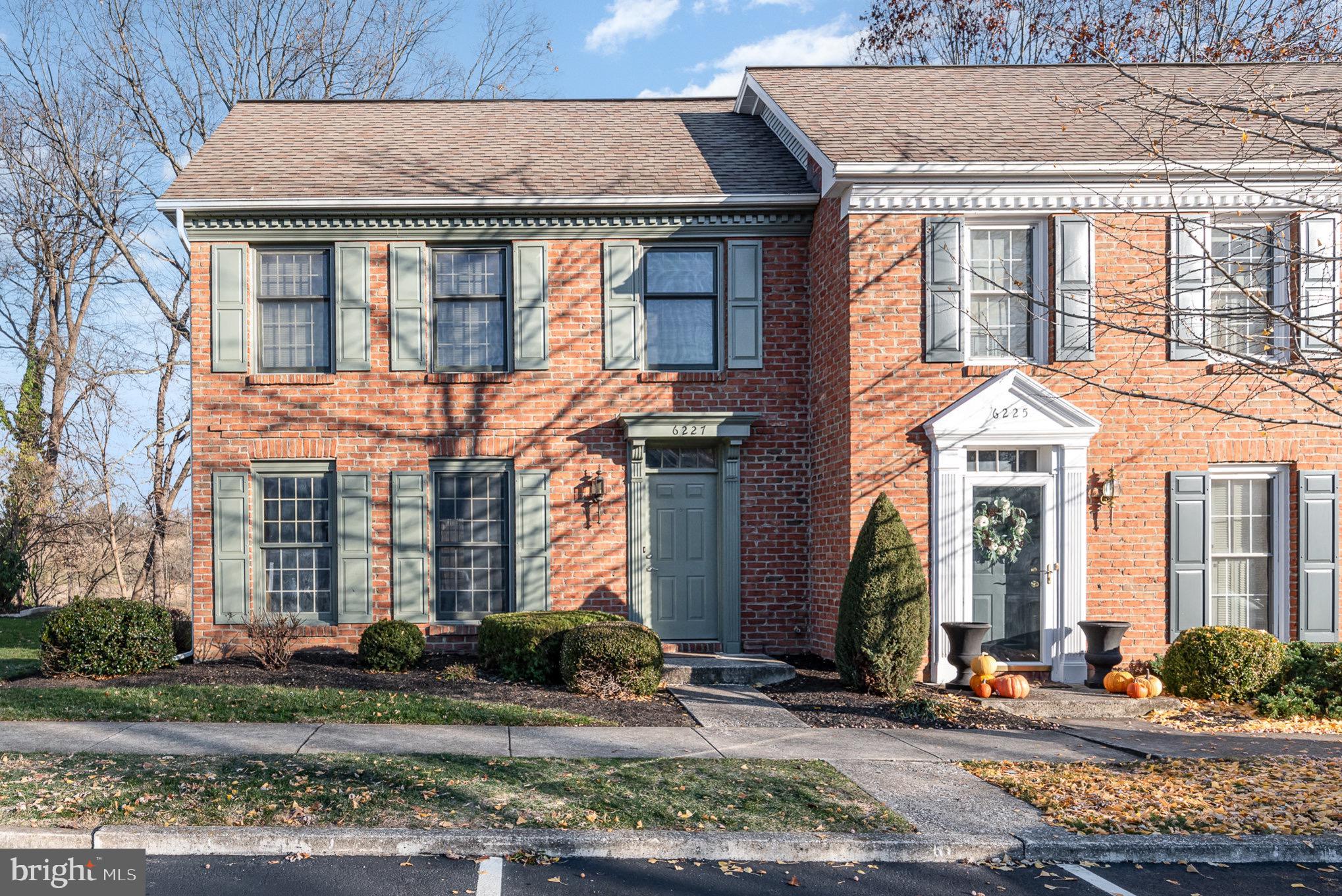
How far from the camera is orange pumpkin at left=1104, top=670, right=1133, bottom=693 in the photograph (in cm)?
1034

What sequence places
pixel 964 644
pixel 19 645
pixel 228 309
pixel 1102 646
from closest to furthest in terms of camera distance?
pixel 964 644 → pixel 1102 646 → pixel 228 309 → pixel 19 645

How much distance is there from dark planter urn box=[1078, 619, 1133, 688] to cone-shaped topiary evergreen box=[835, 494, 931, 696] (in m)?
1.91

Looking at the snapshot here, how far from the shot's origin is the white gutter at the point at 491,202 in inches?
473

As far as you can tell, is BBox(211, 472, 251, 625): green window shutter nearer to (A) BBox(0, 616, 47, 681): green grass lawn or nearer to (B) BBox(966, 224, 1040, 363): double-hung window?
(A) BBox(0, 616, 47, 681): green grass lawn

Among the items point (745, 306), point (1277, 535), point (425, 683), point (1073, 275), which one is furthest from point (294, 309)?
point (1277, 535)

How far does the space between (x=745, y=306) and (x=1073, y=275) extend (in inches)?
155

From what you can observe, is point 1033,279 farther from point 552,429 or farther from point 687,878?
point 687,878

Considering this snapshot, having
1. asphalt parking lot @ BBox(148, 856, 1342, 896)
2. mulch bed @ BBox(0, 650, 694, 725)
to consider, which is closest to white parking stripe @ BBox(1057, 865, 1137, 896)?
asphalt parking lot @ BBox(148, 856, 1342, 896)

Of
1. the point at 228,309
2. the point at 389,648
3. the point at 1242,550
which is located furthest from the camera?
the point at 228,309

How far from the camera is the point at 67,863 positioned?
207 inches

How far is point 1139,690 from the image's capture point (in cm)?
1012

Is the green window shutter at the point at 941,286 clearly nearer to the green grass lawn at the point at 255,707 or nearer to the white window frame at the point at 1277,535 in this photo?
the white window frame at the point at 1277,535

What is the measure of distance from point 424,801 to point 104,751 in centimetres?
302

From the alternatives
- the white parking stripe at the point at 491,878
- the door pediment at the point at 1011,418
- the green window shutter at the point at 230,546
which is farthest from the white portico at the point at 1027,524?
the green window shutter at the point at 230,546
